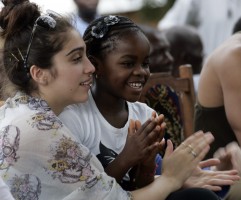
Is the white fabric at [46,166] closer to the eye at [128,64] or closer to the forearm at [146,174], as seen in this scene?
the forearm at [146,174]

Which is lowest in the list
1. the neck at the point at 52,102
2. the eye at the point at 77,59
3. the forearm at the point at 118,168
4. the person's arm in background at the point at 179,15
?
the person's arm in background at the point at 179,15

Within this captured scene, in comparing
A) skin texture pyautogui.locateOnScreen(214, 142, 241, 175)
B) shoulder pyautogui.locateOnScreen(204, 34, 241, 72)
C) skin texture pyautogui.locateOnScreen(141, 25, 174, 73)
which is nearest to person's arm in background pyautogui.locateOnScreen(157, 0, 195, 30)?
skin texture pyautogui.locateOnScreen(141, 25, 174, 73)

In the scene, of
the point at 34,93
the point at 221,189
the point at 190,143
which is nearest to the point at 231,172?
the point at 221,189

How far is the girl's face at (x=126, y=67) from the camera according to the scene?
2.19 m

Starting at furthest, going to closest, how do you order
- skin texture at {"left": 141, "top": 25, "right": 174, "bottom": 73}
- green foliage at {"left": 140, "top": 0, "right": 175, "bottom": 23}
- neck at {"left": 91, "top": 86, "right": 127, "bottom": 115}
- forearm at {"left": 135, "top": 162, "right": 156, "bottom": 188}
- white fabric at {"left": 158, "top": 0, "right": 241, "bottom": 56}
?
green foliage at {"left": 140, "top": 0, "right": 175, "bottom": 23}
white fabric at {"left": 158, "top": 0, "right": 241, "bottom": 56}
skin texture at {"left": 141, "top": 25, "right": 174, "bottom": 73}
neck at {"left": 91, "top": 86, "right": 127, "bottom": 115}
forearm at {"left": 135, "top": 162, "right": 156, "bottom": 188}

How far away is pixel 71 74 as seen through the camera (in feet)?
6.82

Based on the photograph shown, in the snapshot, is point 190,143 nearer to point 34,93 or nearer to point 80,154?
point 80,154

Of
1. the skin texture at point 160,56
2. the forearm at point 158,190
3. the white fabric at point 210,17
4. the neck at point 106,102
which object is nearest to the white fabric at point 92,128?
the neck at point 106,102

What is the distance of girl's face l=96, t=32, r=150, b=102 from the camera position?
219 centimetres

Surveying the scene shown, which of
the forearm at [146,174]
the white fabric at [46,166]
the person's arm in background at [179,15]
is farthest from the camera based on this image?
the person's arm in background at [179,15]

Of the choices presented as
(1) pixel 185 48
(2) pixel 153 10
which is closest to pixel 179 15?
(1) pixel 185 48

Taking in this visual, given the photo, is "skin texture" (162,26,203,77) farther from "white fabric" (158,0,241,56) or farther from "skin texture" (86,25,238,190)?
"white fabric" (158,0,241,56)

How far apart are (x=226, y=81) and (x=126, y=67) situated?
655mm

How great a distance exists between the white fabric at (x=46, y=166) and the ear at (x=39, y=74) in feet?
0.53
